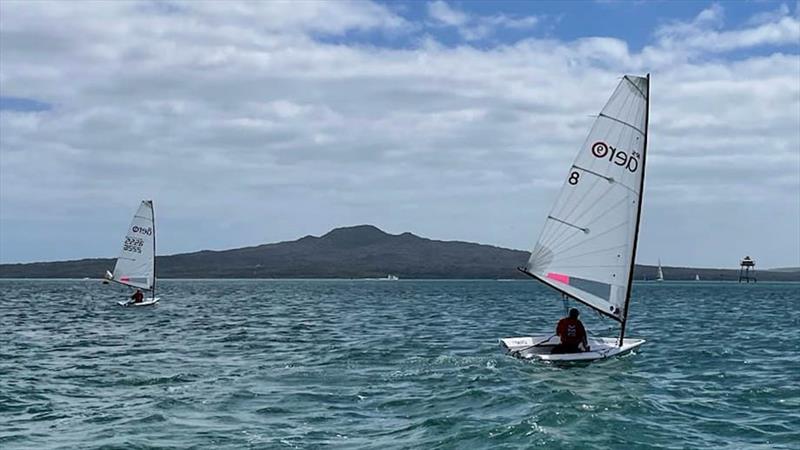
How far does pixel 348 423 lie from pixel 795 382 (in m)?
14.6

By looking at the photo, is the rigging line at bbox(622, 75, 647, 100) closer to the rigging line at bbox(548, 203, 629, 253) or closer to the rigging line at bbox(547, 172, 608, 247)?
the rigging line at bbox(547, 172, 608, 247)

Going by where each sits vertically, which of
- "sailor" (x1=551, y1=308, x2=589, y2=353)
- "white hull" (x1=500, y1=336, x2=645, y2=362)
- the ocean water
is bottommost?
the ocean water

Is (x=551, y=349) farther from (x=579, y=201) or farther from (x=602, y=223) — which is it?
(x=579, y=201)

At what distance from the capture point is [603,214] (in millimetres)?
30547

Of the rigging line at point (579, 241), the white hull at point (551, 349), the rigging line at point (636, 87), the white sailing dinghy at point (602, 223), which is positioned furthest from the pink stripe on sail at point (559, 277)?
the rigging line at point (636, 87)

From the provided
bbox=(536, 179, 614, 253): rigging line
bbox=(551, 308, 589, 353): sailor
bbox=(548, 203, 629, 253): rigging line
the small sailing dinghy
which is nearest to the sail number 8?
the small sailing dinghy

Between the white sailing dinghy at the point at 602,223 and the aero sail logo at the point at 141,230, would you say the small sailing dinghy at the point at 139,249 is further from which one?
the white sailing dinghy at the point at 602,223

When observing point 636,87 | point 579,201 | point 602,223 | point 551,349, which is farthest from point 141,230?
point 636,87

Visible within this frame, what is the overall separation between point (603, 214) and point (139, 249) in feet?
183

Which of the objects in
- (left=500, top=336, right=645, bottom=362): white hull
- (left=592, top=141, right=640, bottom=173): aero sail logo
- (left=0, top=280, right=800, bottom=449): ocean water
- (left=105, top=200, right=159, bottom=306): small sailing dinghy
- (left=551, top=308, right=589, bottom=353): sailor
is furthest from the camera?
(left=105, top=200, right=159, bottom=306): small sailing dinghy

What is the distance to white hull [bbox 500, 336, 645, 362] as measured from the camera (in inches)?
1148

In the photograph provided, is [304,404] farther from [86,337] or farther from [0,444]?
[86,337]

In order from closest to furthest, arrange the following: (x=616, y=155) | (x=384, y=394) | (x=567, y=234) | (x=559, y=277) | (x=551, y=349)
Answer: (x=384, y=394), (x=616, y=155), (x=551, y=349), (x=567, y=234), (x=559, y=277)

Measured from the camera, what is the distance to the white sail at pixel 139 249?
7788 centimetres
